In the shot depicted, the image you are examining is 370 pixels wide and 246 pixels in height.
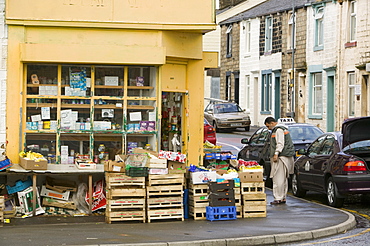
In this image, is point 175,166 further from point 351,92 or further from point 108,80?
point 351,92

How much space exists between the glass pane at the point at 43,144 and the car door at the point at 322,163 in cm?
548

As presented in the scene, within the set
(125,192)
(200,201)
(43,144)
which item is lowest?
(200,201)

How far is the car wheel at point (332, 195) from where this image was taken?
1653 cm

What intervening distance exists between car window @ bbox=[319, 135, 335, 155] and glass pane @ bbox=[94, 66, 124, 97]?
14.9 ft

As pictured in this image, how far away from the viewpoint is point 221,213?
14508 mm

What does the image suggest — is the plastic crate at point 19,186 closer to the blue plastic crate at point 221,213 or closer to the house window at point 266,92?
the blue plastic crate at point 221,213

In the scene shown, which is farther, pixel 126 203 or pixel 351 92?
pixel 351 92

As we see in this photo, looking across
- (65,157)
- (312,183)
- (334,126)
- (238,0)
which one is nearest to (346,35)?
(334,126)

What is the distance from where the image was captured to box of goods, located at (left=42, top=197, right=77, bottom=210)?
610 inches

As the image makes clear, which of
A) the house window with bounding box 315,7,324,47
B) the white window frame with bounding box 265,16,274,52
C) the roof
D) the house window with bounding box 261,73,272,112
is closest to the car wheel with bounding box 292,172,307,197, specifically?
the house window with bounding box 315,7,324,47

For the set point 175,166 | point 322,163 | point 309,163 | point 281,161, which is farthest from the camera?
point 309,163

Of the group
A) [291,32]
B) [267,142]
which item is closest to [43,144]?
[267,142]

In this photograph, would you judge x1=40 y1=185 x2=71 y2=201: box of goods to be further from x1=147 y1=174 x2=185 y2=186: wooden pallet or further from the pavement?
x1=147 y1=174 x2=185 y2=186: wooden pallet

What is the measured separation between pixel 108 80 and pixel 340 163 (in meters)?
4.84
